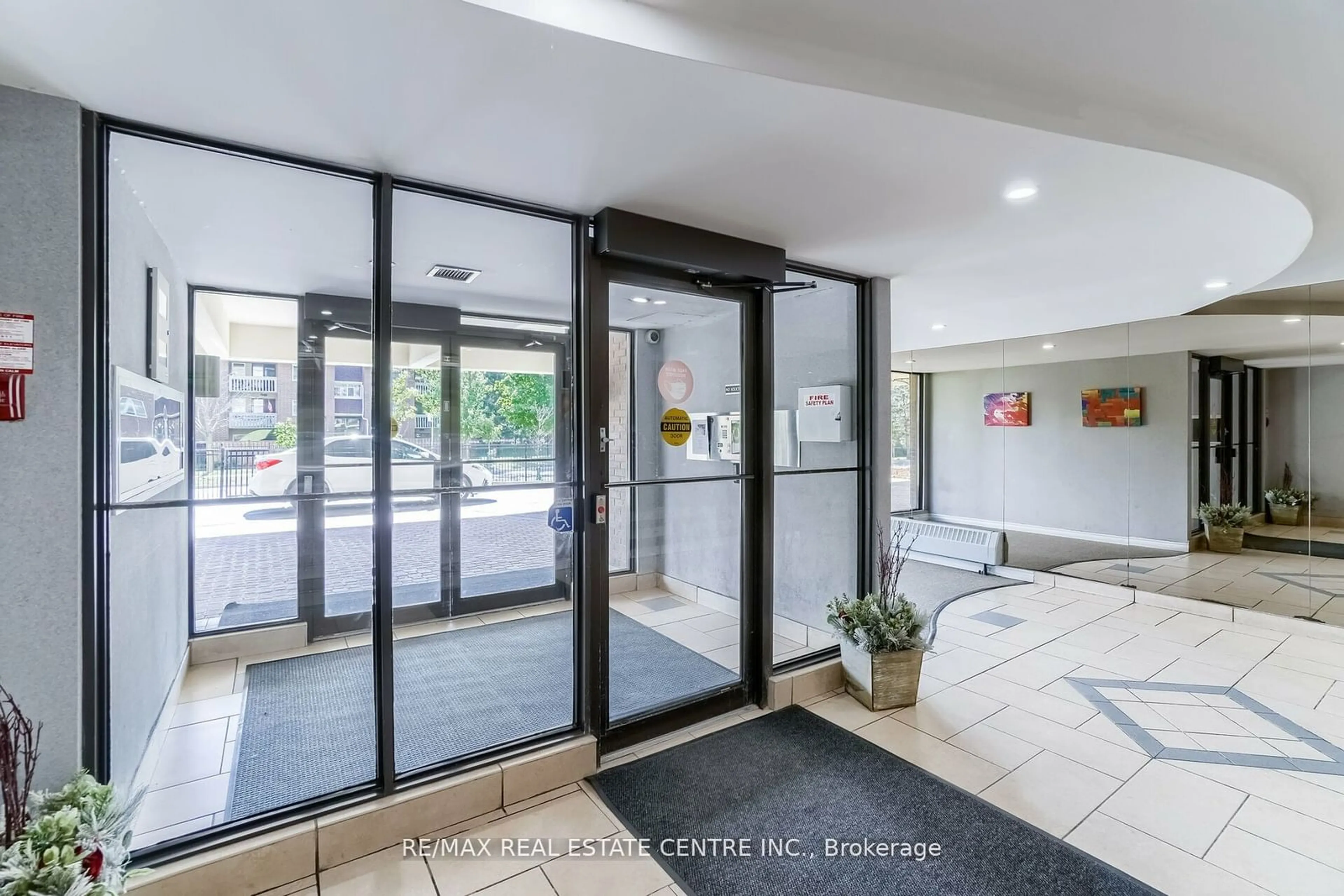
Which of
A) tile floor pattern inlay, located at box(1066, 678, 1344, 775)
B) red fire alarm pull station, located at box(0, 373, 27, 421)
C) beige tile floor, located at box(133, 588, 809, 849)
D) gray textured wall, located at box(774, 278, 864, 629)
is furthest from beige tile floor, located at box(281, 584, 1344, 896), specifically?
red fire alarm pull station, located at box(0, 373, 27, 421)

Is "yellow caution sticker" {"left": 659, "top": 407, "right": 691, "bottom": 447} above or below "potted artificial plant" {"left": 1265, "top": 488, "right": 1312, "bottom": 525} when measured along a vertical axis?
above

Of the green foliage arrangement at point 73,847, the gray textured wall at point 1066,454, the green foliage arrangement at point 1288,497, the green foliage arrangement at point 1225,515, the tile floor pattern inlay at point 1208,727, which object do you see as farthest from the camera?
the gray textured wall at point 1066,454

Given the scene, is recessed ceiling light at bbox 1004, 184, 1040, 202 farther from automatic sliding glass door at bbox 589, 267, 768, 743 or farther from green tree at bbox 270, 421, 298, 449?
green tree at bbox 270, 421, 298, 449

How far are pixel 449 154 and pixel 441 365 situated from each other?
945mm

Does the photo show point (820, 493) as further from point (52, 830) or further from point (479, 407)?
point (52, 830)

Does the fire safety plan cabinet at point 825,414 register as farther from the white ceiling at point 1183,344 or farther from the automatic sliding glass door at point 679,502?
the white ceiling at point 1183,344

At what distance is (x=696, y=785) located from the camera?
2730 millimetres

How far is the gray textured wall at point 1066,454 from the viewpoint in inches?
233

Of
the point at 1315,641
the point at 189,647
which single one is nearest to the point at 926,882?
the point at 189,647

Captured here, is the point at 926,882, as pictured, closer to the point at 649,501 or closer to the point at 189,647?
the point at 649,501

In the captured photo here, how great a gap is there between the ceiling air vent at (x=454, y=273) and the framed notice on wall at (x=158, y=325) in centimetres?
103

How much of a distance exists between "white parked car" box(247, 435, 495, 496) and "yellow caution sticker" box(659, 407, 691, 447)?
3.46ft

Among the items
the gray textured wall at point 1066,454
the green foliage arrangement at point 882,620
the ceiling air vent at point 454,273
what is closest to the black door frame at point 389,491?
the ceiling air vent at point 454,273

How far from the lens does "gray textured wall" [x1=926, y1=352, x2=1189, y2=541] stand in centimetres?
593
